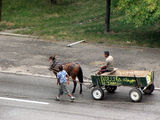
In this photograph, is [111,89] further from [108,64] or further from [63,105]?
[63,105]

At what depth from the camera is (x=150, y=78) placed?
14000 millimetres

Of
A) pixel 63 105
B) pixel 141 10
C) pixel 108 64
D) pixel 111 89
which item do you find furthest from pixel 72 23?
pixel 63 105

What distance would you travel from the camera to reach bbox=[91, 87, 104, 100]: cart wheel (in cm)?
1398

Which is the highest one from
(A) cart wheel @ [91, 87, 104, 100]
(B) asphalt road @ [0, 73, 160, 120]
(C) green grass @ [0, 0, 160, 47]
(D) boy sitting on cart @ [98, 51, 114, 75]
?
(C) green grass @ [0, 0, 160, 47]

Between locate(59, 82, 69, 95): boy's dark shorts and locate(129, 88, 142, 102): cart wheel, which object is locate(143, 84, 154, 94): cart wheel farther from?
locate(59, 82, 69, 95): boy's dark shorts

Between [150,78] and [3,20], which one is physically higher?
[3,20]

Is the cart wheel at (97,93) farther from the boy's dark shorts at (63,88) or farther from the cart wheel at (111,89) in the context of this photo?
the boy's dark shorts at (63,88)

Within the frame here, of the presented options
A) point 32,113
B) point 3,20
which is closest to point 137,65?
point 32,113

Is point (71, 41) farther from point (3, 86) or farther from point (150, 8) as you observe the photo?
point (3, 86)

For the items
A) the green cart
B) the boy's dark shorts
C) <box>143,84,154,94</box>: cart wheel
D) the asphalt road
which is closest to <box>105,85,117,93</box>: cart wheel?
the asphalt road

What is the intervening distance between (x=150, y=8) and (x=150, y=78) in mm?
8033

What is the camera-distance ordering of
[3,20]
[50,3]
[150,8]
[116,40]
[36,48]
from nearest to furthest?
[150,8] < [36,48] < [116,40] < [3,20] < [50,3]

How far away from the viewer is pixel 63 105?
13648 millimetres

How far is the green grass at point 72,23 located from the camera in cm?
2522
